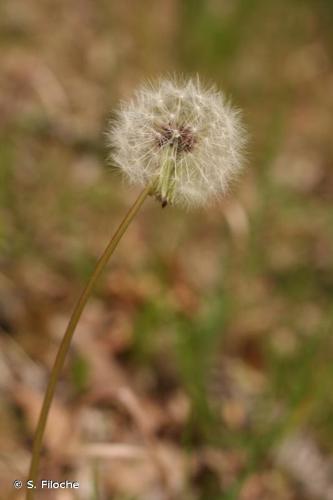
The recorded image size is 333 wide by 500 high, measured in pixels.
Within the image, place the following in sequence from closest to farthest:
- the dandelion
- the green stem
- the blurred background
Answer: the green stem → the dandelion → the blurred background

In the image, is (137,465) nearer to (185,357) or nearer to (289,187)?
(185,357)

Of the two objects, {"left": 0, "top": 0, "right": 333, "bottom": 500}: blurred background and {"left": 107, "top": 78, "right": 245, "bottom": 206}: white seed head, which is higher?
{"left": 0, "top": 0, "right": 333, "bottom": 500}: blurred background

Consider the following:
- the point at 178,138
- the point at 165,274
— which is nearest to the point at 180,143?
the point at 178,138

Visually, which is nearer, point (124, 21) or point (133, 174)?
point (133, 174)

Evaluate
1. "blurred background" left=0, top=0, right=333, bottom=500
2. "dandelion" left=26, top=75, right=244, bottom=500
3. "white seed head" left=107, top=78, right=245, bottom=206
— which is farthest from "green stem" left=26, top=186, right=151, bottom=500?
"blurred background" left=0, top=0, right=333, bottom=500

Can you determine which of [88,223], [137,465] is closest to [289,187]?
[88,223]

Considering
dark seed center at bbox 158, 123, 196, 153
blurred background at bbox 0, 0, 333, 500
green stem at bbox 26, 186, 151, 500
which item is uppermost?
blurred background at bbox 0, 0, 333, 500

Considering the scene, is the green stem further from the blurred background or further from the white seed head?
the blurred background
